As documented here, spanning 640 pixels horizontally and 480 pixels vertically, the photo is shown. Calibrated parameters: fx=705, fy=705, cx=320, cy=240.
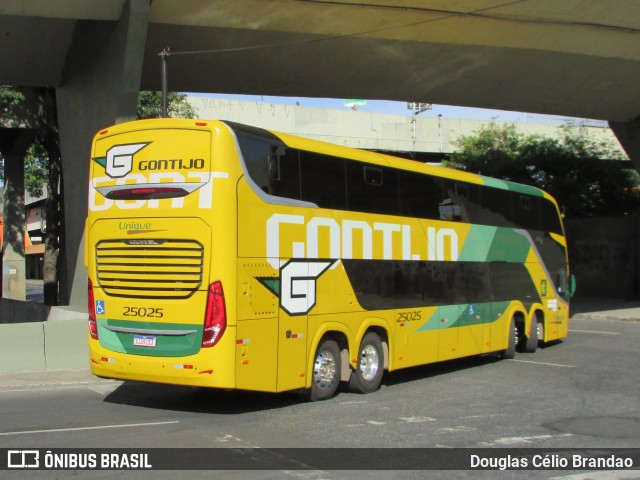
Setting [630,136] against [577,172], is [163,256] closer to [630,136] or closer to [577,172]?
[630,136]

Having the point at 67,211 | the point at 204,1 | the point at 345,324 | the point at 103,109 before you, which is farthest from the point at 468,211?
the point at 67,211

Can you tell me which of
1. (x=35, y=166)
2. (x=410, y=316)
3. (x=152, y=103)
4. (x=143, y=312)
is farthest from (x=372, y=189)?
(x=35, y=166)

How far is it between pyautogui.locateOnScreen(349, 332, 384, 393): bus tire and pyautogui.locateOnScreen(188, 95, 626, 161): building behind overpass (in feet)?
92.2

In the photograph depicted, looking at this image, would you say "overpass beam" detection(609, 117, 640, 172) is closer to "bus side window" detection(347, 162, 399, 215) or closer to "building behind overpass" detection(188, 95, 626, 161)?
"building behind overpass" detection(188, 95, 626, 161)

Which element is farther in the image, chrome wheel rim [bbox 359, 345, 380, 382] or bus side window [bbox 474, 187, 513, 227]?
bus side window [bbox 474, 187, 513, 227]

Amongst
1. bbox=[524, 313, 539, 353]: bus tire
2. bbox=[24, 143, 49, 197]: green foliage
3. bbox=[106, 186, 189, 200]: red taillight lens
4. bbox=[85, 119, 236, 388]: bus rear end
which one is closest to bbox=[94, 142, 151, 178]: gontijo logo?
bbox=[85, 119, 236, 388]: bus rear end

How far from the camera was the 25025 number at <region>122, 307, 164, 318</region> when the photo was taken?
897cm

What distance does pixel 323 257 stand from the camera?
33.5ft

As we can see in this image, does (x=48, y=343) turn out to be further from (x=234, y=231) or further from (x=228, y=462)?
(x=228, y=462)

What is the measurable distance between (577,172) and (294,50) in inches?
708

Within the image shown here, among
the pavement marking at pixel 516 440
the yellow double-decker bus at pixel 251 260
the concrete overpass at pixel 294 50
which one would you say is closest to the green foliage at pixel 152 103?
the concrete overpass at pixel 294 50

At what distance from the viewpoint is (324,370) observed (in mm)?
10297

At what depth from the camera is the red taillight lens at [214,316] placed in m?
8.65

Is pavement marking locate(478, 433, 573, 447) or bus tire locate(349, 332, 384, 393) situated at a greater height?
bus tire locate(349, 332, 384, 393)
